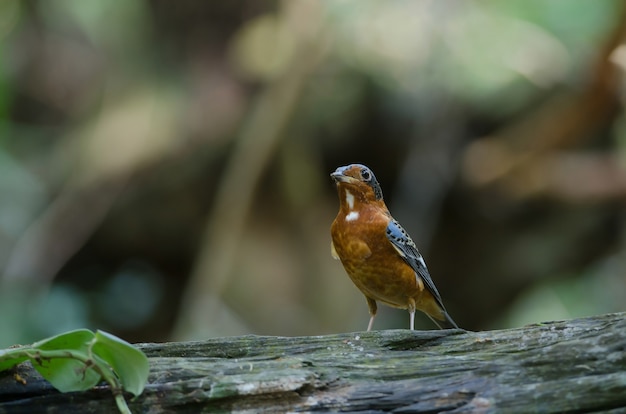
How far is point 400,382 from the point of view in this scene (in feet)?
8.81

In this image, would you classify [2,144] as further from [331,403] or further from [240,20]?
[331,403]

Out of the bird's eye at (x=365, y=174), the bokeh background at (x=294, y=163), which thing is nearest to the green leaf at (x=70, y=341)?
the bird's eye at (x=365, y=174)

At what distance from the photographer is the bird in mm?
4141

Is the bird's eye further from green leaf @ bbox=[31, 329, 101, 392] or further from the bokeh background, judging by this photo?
the bokeh background

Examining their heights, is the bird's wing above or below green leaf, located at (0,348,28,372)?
above

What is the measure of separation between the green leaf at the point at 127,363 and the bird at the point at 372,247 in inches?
74.5

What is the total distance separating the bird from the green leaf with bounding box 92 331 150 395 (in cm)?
189

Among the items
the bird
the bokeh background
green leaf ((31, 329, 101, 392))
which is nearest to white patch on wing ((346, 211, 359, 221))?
the bird

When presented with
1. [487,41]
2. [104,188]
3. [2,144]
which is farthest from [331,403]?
[2,144]

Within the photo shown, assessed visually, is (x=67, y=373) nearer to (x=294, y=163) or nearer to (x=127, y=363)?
(x=127, y=363)

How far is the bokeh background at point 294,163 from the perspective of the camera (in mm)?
7840

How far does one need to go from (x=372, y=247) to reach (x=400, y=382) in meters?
1.51

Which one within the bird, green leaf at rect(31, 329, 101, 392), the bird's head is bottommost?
green leaf at rect(31, 329, 101, 392)

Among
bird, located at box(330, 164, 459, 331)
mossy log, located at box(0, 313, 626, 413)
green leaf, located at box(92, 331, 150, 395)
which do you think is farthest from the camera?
bird, located at box(330, 164, 459, 331)
